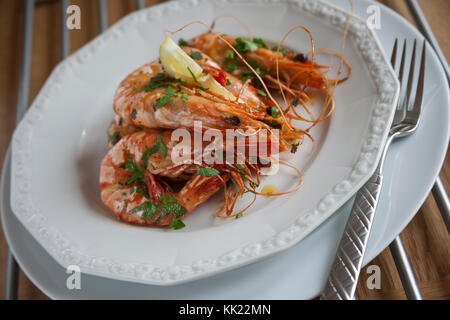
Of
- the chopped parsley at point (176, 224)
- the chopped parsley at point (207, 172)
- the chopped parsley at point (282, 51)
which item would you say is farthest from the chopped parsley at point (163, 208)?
the chopped parsley at point (282, 51)

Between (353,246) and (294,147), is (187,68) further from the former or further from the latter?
(353,246)

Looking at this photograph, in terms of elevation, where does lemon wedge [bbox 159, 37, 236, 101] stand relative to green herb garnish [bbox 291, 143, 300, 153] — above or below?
above

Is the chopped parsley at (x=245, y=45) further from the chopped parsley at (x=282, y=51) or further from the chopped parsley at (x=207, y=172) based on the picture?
the chopped parsley at (x=207, y=172)

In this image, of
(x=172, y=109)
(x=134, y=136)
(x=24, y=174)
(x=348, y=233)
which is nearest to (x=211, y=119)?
(x=172, y=109)

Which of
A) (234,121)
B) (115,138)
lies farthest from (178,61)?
(115,138)

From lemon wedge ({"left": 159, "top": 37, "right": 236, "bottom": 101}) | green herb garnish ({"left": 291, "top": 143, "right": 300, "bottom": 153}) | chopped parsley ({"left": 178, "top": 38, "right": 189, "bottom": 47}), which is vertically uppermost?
chopped parsley ({"left": 178, "top": 38, "right": 189, "bottom": 47})

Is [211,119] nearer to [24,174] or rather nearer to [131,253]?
[131,253]

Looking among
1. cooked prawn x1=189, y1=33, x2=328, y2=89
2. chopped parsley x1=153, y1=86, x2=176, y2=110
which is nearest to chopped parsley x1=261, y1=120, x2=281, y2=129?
cooked prawn x1=189, y1=33, x2=328, y2=89

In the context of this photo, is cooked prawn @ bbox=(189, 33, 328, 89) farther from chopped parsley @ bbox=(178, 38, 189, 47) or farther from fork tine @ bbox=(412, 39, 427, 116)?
fork tine @ bbox=(412, 39, 427, 116)
